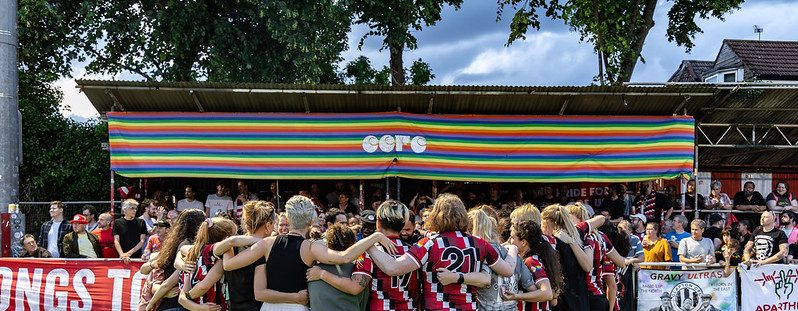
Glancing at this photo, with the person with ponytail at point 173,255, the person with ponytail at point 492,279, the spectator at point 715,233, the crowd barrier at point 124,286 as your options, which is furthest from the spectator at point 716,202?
the person with ponytail at point 173,255

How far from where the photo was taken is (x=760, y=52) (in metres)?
34.3

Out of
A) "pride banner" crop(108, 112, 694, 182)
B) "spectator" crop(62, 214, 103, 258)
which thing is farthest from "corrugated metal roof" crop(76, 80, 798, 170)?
"spectator" crop(62, 214, 103, 258)

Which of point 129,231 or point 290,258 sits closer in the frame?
point 290,258

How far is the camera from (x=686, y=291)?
438 inches

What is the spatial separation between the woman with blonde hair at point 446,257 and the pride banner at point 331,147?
7.77m

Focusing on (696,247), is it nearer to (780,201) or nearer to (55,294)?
(780,201)

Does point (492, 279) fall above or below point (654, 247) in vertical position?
above

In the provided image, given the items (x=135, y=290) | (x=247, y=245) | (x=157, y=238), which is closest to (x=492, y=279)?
(x=247, y=245)

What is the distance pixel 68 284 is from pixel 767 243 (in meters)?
9.52

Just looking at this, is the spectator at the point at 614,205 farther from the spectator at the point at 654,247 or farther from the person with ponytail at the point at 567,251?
the person with ponytail at the point at 567,251

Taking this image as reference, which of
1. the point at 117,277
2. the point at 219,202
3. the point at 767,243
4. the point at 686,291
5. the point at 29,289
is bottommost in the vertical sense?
the point at 686,291

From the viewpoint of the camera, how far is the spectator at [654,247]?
38.9 feet

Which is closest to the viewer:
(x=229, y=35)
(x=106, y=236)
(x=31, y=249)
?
(x=31, y=249)

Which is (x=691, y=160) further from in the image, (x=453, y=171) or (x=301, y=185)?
(x=301, y=185)
